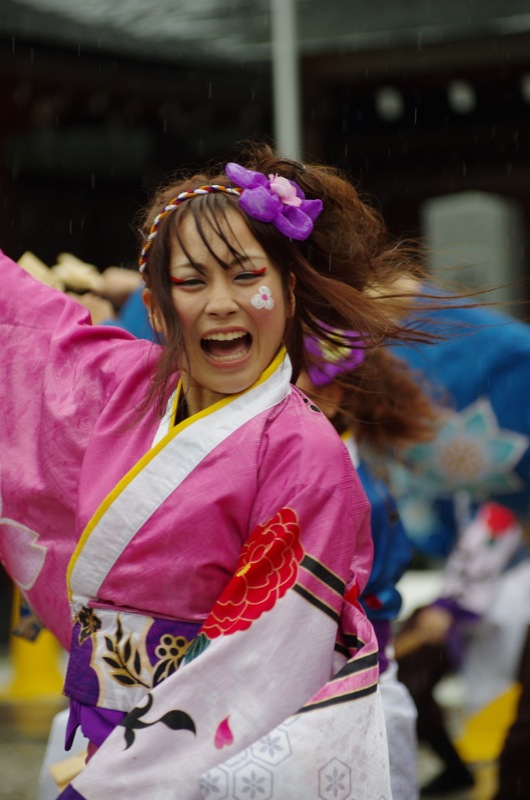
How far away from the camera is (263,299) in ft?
7.58

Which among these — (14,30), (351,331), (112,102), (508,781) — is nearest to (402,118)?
(112,102)

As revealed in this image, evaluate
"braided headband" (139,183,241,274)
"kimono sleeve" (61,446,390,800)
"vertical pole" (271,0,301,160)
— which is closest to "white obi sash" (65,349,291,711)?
"kimono sleeve" (61,446,390,800)

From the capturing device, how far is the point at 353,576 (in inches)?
90.2

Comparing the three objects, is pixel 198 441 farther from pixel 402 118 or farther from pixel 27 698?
pixel 402 118

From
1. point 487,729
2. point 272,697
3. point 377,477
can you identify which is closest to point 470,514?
point 487,729

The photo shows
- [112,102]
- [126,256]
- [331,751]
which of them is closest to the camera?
[331,751]

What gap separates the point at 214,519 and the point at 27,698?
15.2ft

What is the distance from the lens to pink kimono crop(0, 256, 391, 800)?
6.93 feet

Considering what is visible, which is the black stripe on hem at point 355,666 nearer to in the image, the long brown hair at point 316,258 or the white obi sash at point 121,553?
the white obi sash at point 121,553

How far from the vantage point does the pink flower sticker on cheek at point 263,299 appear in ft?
7.55

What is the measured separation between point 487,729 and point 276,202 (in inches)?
141

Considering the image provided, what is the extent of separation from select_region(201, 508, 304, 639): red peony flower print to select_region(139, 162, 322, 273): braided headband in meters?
0.54

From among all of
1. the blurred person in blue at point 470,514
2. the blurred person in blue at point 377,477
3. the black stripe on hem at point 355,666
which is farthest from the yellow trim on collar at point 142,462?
the blurred person in blue at point 470,514

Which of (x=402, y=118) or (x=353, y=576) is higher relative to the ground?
(x=402, y=118)
